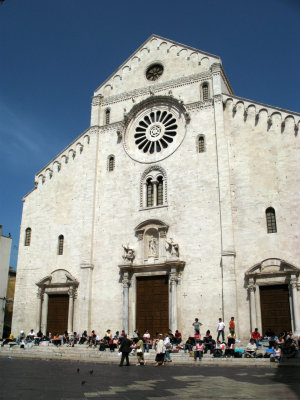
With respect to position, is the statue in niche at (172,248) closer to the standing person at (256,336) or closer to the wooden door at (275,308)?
the wooden door at (275,308)

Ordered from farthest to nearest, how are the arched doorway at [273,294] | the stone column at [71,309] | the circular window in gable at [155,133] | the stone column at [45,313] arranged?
1. the circular window in gable at [155,133]
2. the stone column at [45,313]
3. the stone column at [71,309]
4. the arched doorway at [273,294]

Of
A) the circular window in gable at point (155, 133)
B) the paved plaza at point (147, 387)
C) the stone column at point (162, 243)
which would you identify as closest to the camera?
the paved plaza at point (147, 387)

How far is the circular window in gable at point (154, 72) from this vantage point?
29.3 metres

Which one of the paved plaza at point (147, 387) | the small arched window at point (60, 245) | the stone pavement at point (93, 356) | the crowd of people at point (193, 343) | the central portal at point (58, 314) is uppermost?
the small arched window at point (60, 245)

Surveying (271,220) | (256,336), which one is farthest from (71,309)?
(271,220)

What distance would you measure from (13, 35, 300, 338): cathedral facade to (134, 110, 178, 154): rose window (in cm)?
8

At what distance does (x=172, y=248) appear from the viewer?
78.7 feet

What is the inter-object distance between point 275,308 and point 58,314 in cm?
1395

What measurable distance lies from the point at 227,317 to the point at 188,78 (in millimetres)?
15753

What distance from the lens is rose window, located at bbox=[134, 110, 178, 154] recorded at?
27375mm

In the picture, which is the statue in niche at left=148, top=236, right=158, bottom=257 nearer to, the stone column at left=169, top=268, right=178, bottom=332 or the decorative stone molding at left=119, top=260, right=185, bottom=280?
the decorative stone molding at left=119, top=260, right=185, bottom=280

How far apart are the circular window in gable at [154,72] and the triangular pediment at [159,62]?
0.23 metres

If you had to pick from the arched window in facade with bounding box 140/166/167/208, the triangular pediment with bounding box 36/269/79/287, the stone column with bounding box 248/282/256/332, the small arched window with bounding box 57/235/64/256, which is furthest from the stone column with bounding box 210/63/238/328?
the small arched window with bounding box 57/235/64/256

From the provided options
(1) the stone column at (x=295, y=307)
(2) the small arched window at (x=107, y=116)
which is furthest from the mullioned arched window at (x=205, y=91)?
(1) the stone column at (x=295, y=307)
